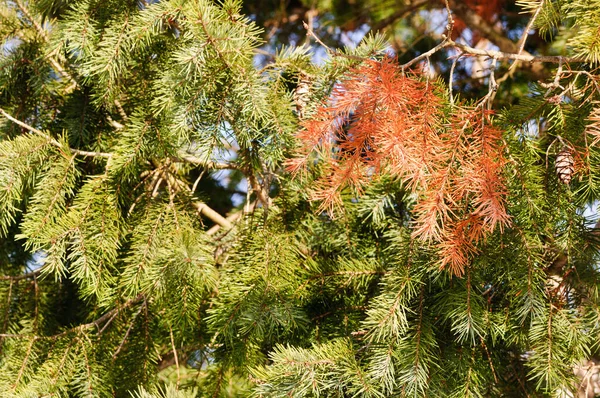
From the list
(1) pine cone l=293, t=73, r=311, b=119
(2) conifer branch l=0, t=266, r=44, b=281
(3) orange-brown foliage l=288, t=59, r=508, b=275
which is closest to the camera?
(3) orange-brown foliage l=288, t=59, r=508, b=275

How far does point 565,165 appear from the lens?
2.56 feet

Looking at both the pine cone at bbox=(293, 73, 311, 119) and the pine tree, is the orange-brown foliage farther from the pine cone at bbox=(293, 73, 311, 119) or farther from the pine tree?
the pine cone at bbox=(293, 73, 311, 119)

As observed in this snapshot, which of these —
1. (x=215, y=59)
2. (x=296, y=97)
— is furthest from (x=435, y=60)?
(x=215, y=59)

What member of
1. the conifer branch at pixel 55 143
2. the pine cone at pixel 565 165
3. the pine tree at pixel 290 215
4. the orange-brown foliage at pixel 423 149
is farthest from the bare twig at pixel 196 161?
the pine cone at pixel 565 165

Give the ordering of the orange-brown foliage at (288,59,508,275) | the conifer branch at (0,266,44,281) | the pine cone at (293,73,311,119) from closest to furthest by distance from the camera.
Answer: the orange-brown foliage at (288,59,508,275) < the pine cone at (293,73,311,119) < the conifer branch at (0,266,44,281)

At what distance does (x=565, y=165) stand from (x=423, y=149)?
20 cm

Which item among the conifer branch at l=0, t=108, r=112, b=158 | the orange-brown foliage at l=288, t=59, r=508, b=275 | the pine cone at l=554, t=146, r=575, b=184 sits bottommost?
the pine cone at l=554, t=146, r=575, b=184

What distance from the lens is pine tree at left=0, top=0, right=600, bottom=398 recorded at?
0.75 metres

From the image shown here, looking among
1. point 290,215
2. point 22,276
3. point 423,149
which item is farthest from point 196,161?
point 423,149

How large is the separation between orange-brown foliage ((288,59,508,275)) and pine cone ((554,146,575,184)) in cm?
8

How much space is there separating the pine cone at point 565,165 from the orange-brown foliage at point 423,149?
0.08 meters

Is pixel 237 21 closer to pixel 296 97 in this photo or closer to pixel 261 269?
pixel 296 97

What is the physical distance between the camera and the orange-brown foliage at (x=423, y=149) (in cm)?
69

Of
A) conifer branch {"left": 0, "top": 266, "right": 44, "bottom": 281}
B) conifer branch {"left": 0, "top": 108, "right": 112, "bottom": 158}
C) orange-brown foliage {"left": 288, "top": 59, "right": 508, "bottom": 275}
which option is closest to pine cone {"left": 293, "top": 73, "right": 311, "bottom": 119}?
orange-brown foliage {"left": 288, "top": 59, "right": 508, "bottom": 275}
